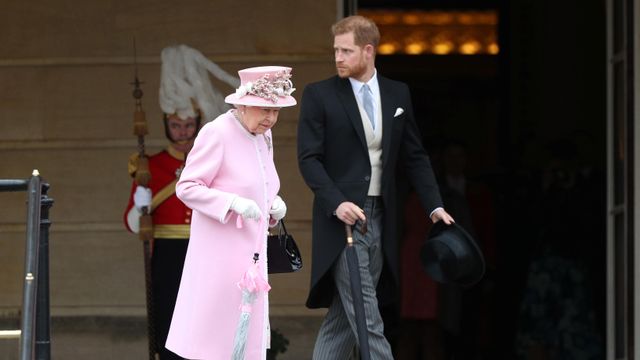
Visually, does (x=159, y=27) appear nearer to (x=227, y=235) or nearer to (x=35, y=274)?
(x=227, y=235)

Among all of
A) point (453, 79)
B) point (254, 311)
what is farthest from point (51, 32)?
point (453, 79)

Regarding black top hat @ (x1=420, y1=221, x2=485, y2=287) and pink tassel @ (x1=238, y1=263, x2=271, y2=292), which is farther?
black top hat @ (x1=420, y1=221, x2=485, y2=287)

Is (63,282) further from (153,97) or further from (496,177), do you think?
(496,177)

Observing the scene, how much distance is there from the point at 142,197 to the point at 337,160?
5.22 ft

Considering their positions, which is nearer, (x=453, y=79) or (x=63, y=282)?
(x=63, y=282)

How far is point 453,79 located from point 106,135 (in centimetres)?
454

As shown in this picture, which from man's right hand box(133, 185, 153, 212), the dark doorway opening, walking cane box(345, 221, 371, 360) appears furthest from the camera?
the dark doorway opening

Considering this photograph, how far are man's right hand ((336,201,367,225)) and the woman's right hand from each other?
0.70 m

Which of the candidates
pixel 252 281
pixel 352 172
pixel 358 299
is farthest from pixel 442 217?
pixel 252 281

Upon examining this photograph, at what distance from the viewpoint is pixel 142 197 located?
8398mm

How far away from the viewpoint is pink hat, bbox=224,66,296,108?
6445 millimetres

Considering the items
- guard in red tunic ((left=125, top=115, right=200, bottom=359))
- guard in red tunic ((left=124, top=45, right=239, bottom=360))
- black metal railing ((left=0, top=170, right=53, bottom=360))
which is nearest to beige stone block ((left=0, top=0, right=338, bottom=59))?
guard in red tunic ((left=124, top=45, right=239, bottom=360))

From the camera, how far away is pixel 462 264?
7.23 meters

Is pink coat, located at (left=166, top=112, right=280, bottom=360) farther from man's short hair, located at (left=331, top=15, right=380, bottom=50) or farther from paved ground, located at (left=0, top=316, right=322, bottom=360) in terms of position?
paved ground, located at (left=0, top=316, right=322, bottom=360)
